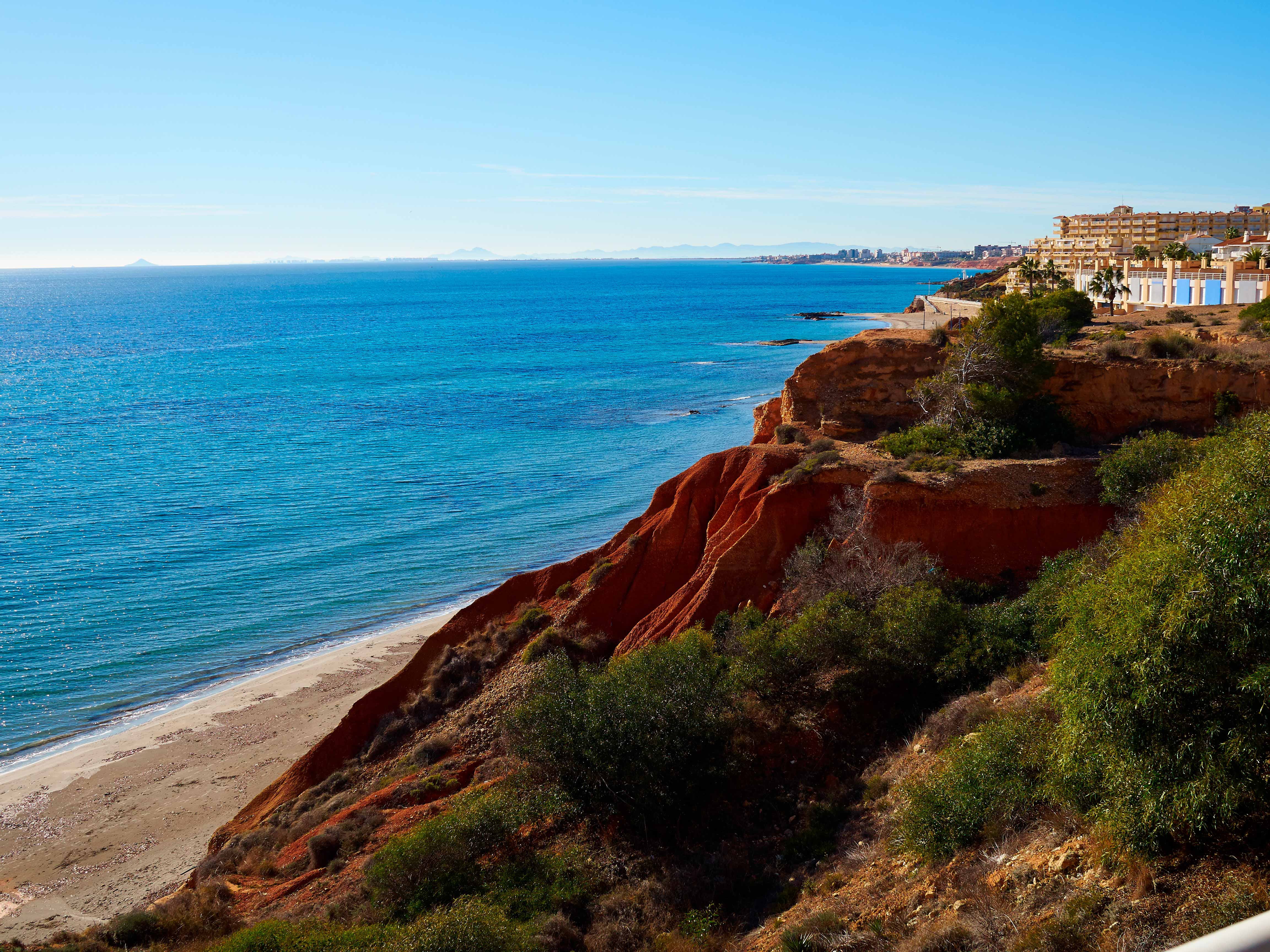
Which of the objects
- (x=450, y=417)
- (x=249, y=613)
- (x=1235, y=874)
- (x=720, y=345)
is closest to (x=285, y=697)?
(x=249, y=613)

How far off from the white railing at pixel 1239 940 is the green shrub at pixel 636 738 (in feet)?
49.6

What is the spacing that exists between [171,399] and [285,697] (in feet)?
204

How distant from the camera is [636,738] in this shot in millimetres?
16828

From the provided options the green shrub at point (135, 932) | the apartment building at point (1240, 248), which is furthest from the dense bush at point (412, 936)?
the apartment building at point (1240, 248)

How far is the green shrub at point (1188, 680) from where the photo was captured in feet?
31.6

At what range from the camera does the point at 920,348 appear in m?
31.2

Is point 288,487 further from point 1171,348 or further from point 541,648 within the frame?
point 1171,348

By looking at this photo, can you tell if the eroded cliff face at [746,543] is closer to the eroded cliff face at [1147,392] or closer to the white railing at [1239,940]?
the eroded cliff face at [1147,392]

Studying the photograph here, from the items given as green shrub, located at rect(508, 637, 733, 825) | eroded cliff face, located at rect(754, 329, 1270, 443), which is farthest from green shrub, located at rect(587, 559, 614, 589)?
green shrub, located at rect(508, 637, 733, 825)

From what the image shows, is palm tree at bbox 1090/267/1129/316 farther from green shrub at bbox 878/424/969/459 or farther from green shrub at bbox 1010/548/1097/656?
green shrub at bbox 1010/548/1097/656

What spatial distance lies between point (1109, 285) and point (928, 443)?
43650mm

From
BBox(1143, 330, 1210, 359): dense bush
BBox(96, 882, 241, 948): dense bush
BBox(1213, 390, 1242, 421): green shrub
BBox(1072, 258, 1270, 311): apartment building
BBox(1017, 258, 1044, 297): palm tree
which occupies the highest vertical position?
BBox(1017, 258, 1044, 297): palm tree

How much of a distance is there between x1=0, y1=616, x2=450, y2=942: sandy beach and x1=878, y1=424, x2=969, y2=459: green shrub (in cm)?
1701

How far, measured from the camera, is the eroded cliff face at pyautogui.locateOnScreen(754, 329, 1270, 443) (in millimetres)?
27172
